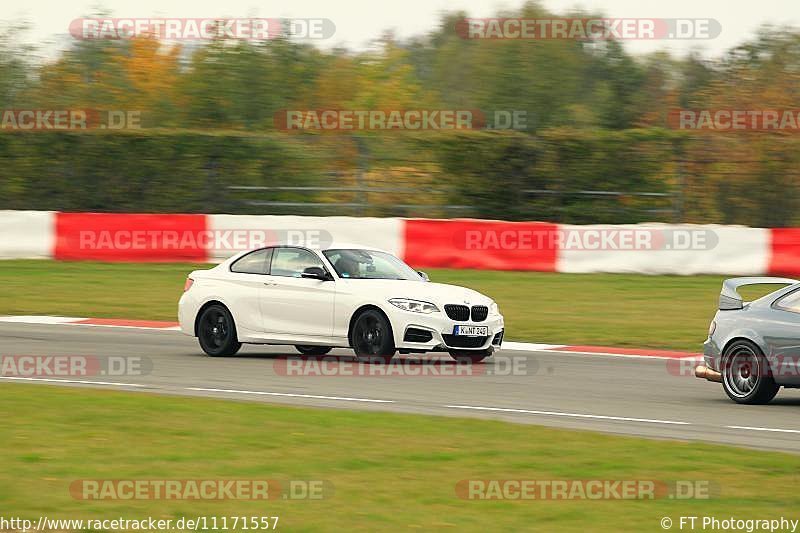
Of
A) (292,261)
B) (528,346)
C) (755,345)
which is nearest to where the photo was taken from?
(755,345)

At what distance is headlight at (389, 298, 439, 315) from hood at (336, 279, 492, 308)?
0.16 ft

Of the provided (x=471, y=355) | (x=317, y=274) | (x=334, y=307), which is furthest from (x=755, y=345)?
(x=317, y=274)

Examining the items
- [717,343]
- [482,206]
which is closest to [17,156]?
[482,206]

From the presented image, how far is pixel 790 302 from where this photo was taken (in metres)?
13.3

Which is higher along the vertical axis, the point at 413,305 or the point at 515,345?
the point at 413,305

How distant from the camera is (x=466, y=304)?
16281 mm

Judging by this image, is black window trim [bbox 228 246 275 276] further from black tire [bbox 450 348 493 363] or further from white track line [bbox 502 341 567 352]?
white track line [bbox 502 341 567 352]

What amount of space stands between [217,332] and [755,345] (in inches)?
264

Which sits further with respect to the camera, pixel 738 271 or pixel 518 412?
pixel 738 271

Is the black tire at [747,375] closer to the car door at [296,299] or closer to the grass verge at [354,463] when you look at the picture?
the grass verge at [354,463]

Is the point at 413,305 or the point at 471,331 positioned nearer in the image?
the point at 413,305

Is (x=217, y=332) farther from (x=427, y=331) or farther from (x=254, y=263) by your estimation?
(x=427, y=331)

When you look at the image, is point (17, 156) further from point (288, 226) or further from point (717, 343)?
point (717, 343)

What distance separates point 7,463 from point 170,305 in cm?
1500
